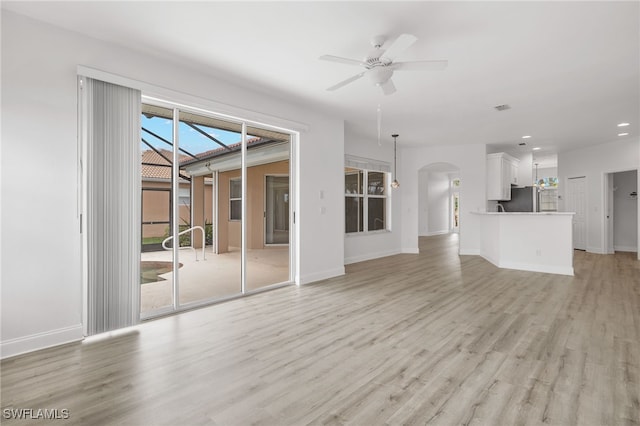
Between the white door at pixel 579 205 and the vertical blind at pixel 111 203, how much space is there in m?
10.6

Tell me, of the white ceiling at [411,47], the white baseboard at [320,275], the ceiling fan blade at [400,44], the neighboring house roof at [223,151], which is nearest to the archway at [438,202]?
the white ceiling at [411,47]

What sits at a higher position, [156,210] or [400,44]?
[400,44]

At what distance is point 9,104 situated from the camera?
2570mm

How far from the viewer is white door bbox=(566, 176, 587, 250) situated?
28.2 ft

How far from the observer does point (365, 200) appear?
25.1 ft

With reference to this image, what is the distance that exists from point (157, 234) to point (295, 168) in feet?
7.40

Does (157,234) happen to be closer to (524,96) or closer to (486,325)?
(486,325)

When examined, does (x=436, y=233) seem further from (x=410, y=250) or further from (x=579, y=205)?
(x=410, y=250)

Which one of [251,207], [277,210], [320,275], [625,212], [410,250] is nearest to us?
[251,207]

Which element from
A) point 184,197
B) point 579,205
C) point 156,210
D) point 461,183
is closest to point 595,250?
point 579,205

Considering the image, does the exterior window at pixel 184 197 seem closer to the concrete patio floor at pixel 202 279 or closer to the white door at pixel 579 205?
the concrete patio floor at pixel 202 279

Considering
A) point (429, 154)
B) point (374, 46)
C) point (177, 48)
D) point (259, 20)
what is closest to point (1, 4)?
point (177, 48)

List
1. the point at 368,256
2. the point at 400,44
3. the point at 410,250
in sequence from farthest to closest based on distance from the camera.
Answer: the point at 410,250, the point at 368,256, the point at 400,44

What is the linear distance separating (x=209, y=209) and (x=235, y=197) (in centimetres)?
39
